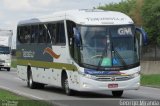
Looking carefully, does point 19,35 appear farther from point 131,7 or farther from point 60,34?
point 131,7

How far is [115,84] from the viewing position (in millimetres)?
22359

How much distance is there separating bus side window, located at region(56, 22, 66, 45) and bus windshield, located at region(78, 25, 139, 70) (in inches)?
66.7

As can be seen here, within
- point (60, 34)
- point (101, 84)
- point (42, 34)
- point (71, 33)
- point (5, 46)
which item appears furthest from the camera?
point (5, 46)

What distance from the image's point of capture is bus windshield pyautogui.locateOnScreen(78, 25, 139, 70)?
22516 mm

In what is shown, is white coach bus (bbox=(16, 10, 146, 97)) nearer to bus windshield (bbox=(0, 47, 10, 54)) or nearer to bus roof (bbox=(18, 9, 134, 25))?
bus roof (bbox=(18, 9, 134, 25))

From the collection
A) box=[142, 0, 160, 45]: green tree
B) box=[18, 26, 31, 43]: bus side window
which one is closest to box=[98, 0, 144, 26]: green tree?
box=[142, 0, 160, 45]: green tree

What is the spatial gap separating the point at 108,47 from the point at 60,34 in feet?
9.76

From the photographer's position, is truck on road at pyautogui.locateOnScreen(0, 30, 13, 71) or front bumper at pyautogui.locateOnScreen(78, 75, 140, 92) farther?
truck on road at pyautogui.locateOnScreen(0, 30, 13, 71)

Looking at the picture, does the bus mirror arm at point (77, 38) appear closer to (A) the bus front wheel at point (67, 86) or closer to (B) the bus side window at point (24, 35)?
(A) the bus front wheel at point (67, 86)

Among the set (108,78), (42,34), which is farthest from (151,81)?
(108,78)

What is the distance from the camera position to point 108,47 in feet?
74.1

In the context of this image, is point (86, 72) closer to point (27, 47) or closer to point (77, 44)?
point (77, 44)

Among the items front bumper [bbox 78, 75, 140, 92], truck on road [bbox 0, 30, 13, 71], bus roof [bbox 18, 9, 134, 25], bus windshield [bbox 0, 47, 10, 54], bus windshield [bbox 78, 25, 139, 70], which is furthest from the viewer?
bus windshield [bbox 0, 47, 10, 54]

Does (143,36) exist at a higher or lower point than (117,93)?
higher
